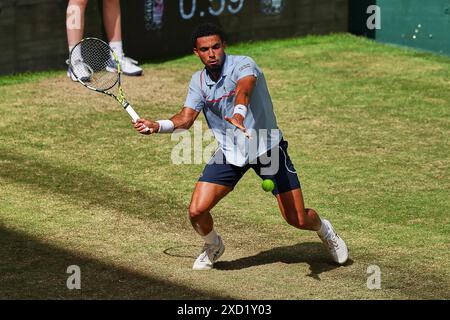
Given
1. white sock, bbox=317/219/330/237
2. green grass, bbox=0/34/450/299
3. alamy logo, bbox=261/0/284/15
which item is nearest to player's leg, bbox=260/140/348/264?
white sock, bbox=317/219/330/237

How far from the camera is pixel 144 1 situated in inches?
811

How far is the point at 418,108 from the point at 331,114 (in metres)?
1.42

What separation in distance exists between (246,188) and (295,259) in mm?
2785

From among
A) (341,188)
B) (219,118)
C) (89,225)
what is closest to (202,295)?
(219,118)

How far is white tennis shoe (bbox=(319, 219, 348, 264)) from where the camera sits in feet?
40.9

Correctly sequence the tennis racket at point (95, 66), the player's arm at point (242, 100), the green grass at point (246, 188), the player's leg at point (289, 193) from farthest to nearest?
the tennis racket at point (95, 66), the green grass at point (246, 188), the player's leg at point (289, 193), the player's arm at point (242, 100)

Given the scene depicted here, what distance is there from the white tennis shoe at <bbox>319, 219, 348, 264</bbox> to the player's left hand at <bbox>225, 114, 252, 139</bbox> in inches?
73.6

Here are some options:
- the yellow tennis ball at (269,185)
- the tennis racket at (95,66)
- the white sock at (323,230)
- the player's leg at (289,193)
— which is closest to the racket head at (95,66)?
the tennis racket at (95,66)

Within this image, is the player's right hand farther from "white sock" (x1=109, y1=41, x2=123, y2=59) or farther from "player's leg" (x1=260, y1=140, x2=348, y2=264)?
"white sock" (x1=109, y1=41, x2=123, y2=59)

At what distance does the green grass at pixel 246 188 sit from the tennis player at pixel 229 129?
76 cm

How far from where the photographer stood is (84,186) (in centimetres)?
1530

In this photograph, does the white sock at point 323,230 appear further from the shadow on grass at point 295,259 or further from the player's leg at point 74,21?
the player's leg at point 74,21

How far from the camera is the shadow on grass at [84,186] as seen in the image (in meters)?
14.6

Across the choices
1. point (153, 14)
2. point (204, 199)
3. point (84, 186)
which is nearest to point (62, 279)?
point (204, 199)
